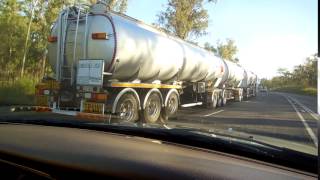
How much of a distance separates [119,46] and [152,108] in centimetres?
302

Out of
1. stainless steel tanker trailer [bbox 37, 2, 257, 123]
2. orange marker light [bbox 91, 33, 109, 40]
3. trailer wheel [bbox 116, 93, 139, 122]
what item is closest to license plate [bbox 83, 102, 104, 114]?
stainless steel tanker trailer [bbox 37, 2, 257, 123]

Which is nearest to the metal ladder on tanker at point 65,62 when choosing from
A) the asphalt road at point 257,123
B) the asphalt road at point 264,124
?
the asphalt road at point 257,123

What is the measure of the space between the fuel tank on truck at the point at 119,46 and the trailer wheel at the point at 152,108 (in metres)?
0.51

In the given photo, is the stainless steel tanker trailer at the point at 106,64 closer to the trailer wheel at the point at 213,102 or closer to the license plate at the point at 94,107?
the license plate at the point at 94,107

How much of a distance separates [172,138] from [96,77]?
29.6 ft

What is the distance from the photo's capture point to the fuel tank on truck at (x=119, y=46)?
37.9ft

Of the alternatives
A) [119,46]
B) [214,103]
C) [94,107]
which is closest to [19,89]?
[214,103]

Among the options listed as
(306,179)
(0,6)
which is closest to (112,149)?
(306,179)

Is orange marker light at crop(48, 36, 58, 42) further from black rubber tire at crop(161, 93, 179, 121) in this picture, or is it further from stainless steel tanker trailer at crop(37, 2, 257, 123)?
black rubber tire at crop(161, 93, 179, 121)

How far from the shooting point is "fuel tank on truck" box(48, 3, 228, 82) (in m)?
11.5

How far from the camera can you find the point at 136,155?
2.28m

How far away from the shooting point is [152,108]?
13992mm

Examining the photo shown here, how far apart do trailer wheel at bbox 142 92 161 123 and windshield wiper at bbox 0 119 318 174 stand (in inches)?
396

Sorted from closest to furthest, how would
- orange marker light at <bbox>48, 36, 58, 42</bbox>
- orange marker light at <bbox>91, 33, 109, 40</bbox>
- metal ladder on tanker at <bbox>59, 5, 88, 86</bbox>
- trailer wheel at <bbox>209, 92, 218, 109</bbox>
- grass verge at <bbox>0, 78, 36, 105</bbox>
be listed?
orange marker light at <bbox>91, 33, 109, 40</bbox> → metal ladder on tanker at <bbox>59, 5, 88, 86</bbox> → orange marker light at <bbox>48, 36, 58, 42</bbox> → grass verge at <bbox>0, 78, 36, 105</bbox> → trailer wheel at <bbox>209, 92, 218, 109</bbox>
